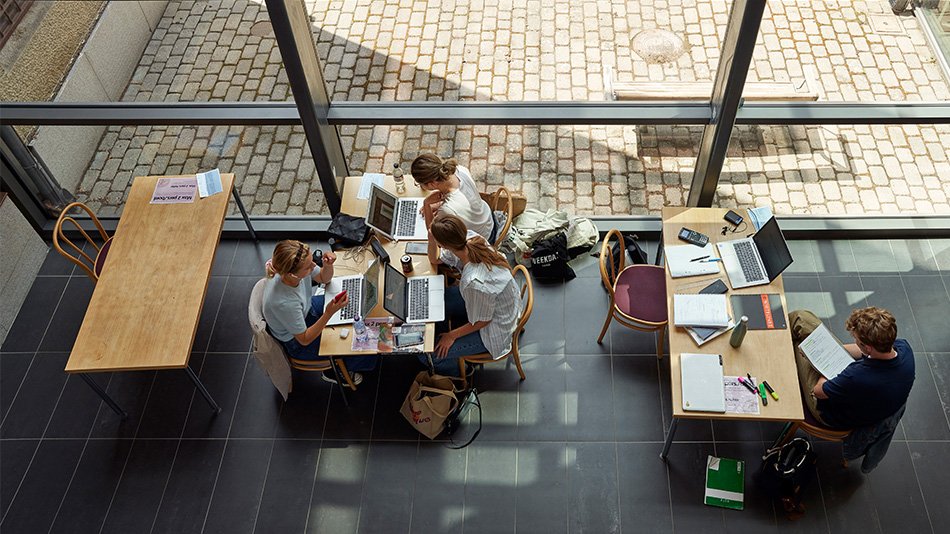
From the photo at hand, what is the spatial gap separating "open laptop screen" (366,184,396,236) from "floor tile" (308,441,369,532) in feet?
4.99

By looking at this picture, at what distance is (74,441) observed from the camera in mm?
5070

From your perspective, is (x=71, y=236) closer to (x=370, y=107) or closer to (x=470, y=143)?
(x=370, y=107)

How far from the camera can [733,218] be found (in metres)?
4.81

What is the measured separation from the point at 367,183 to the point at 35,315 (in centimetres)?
300

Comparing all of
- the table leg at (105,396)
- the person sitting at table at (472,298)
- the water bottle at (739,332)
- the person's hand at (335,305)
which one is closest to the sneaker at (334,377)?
the person sitting at table at (472,298)

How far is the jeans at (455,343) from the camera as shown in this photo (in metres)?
4.66

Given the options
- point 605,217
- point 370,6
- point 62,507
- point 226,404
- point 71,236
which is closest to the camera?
point 62,507

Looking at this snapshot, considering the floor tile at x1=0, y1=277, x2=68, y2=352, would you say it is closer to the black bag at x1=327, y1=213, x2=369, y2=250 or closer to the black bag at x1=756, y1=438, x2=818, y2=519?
the black bag at x1=327, y1=213, x2=369, y2=250

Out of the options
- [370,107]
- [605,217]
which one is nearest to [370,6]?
[370,107]

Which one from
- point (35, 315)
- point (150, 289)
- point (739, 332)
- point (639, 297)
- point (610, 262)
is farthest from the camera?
point (35, 315)

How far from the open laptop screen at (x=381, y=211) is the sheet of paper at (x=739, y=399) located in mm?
2387

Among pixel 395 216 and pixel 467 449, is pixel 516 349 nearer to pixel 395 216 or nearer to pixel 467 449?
pixel 467 449

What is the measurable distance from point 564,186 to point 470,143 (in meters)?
0.96

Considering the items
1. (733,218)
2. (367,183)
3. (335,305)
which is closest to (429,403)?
(335,305)
